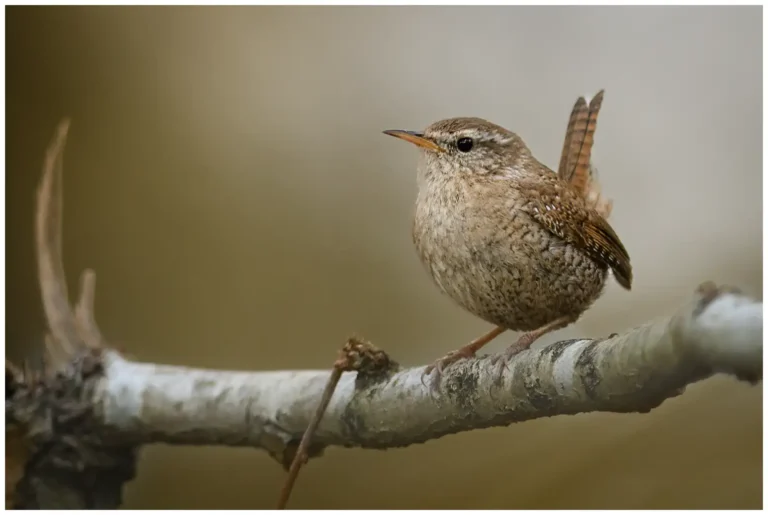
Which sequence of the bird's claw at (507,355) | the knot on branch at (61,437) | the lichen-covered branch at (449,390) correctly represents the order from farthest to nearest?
the knot on branch at (61,437) → the bird's claw at (507,355) → the lichen-covered branch at (449,390)

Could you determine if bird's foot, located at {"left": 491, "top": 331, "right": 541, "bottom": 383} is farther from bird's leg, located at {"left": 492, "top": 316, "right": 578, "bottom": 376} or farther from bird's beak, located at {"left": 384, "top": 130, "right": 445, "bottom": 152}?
bird's beak, located at {"left": 384, "top": 130, "right": 445, "bottom": 152}

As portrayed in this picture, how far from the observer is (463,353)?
178cm

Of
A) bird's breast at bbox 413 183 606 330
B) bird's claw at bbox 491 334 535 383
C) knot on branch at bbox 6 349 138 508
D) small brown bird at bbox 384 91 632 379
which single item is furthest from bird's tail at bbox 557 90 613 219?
knot on branch at bbox 6 349 138 508

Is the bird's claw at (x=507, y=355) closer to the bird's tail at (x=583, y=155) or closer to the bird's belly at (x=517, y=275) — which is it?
the bird's belly at (x=517, y=275)

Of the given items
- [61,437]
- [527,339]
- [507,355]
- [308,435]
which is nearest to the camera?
[507,355]

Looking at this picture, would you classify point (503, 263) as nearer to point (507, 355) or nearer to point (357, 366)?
point (507, 355)

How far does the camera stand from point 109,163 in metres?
2.10

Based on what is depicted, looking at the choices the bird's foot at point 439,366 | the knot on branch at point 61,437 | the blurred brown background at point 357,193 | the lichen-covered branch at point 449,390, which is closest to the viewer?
the lichen-covered branch at point 449,390

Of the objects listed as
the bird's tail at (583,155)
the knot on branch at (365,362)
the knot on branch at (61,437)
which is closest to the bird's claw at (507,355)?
the knot on branch at (365,362)

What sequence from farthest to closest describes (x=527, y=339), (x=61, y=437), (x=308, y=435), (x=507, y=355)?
(x=61, y=437), (x=308, y=435), (x=527, y=339), (x=507, y=355)

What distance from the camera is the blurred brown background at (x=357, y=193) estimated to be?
185cm

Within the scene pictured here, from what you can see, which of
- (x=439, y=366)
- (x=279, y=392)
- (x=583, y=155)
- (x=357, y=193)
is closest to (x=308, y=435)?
(x=279, y=392)

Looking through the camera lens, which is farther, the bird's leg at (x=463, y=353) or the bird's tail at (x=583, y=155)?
the bird's tail at (x=583, y=155)

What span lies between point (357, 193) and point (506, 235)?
1.74 feet
